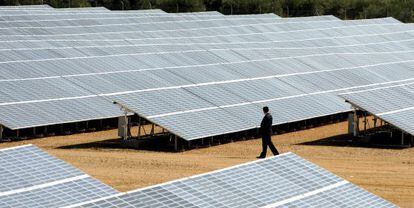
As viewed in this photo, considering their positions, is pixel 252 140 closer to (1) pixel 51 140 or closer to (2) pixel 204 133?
(2) pixel 204 133

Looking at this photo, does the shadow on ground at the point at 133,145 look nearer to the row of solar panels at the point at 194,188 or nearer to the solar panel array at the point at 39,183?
the row of solar panels at the point at 194,188

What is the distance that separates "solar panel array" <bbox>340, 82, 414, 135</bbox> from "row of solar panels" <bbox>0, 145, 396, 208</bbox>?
14.8 metres

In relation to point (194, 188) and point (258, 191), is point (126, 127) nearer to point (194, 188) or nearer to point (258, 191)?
point (258, 191)

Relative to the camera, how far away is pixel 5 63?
38.5 metres

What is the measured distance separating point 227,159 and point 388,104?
7863 millimetres

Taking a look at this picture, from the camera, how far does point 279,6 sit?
86.5 m

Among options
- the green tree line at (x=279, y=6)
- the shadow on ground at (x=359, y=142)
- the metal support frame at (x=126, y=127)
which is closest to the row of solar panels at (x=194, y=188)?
the metal support frame at (x=126, y=127)

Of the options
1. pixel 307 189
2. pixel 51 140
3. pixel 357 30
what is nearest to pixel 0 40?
pixel 51 140

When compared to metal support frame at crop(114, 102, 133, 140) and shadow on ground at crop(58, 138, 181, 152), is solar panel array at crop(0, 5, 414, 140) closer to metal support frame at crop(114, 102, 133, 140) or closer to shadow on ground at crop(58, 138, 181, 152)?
metal support frame at crop(114, 102, 133, 140)

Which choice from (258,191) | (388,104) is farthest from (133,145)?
(258,191)

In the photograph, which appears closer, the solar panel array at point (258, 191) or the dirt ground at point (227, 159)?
the solar panel array at point (258, 191)

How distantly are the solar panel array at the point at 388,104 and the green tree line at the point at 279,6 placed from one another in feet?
153

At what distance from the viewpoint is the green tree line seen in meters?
84.4

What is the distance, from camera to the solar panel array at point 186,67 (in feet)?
112
